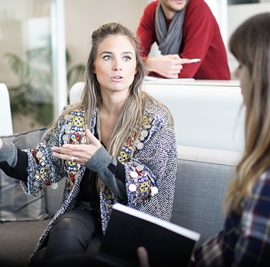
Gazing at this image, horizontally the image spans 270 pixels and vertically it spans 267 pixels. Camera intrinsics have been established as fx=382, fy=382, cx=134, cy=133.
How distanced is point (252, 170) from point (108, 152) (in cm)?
69

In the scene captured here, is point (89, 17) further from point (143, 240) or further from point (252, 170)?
point (252, 170)

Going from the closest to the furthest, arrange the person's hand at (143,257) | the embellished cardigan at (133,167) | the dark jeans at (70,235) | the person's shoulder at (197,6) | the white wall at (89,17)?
the person's hand at (143,257), the dark jeans at (70,235), the embellished cardigan at (133,167), the person's shoulder at (197,6), the white wall at (89,17)

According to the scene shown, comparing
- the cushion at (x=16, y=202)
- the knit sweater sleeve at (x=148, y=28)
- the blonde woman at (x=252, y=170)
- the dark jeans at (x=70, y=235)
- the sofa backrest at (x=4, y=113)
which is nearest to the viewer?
the blonde woman at (x=252, y=170)

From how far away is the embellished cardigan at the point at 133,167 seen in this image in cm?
125

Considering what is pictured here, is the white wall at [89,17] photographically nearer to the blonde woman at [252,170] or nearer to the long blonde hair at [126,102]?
the long blonde hair at [126,102]

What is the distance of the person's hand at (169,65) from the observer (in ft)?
6.13

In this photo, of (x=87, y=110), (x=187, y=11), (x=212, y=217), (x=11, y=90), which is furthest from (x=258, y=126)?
(x=11, y=90)

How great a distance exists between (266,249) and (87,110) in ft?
3.11

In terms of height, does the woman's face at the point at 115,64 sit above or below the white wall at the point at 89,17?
below

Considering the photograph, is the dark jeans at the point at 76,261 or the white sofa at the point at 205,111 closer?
the dark jeans at the point at 76,261

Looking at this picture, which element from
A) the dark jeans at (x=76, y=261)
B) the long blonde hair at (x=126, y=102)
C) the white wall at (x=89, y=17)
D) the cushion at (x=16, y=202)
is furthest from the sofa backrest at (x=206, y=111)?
the white wall at (x=89, y=17)

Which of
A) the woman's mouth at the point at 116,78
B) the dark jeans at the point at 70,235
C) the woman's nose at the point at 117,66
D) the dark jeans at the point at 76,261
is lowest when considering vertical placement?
the dark jeans at the point at 70,235

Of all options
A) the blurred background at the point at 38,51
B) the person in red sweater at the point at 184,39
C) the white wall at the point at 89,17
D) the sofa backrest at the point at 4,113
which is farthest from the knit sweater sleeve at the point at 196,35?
the white wall at the point at 89,17

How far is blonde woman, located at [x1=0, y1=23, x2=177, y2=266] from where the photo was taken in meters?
1.23
